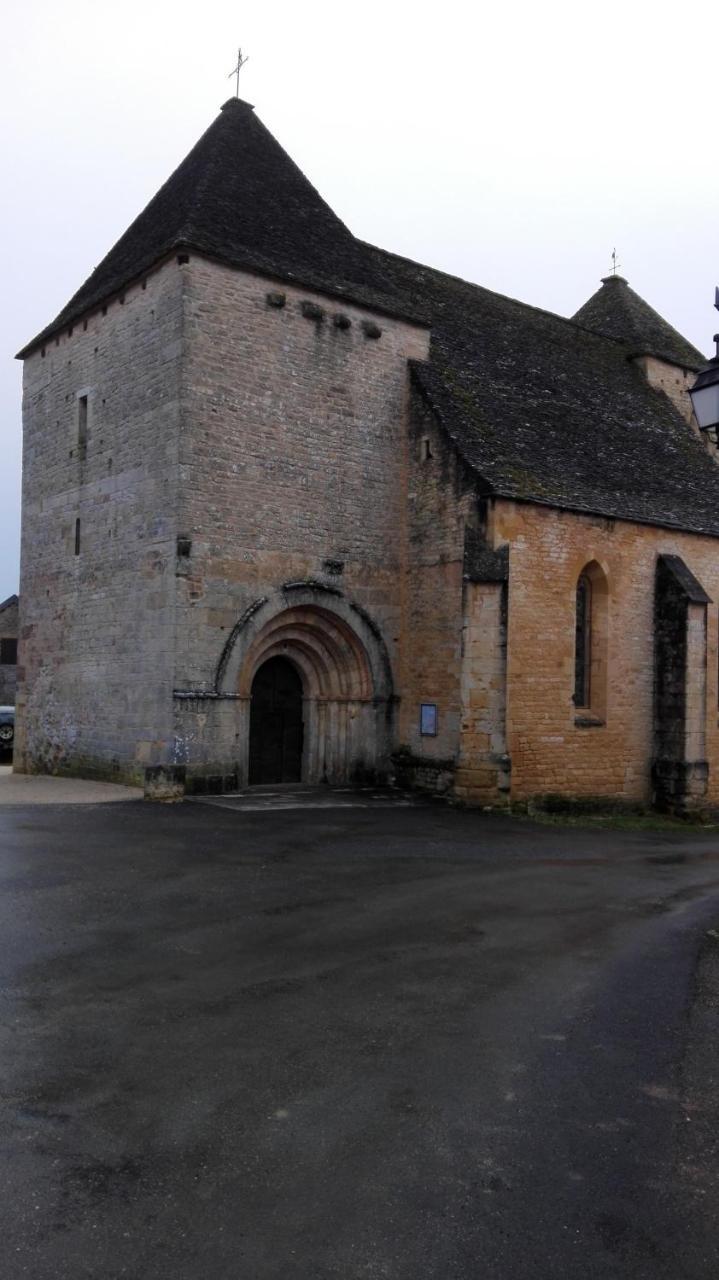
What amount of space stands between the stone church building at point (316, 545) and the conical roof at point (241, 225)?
64 millimetres

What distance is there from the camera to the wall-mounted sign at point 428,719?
17.2 m

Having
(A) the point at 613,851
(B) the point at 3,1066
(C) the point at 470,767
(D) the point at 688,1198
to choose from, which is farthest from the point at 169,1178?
(C) the point at 470,767

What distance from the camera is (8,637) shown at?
42.1 metres

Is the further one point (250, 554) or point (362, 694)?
point (362, 694)

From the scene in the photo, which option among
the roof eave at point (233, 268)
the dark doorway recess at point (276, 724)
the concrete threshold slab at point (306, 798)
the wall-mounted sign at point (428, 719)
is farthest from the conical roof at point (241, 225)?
the concrete threshold slab at point (306, 798)

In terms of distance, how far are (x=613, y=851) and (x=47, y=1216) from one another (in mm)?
10379

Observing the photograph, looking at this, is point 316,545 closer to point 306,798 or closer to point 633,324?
point 306,798

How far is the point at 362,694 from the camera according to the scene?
58.0 ft

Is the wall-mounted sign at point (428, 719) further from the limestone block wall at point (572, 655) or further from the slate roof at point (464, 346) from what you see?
the slate roof at point (464, 346)

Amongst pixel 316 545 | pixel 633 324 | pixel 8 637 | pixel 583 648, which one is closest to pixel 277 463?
pixel 316 545

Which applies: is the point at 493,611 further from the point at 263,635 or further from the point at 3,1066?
the point at 3,1066

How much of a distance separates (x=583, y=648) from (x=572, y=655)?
1019 millimetres

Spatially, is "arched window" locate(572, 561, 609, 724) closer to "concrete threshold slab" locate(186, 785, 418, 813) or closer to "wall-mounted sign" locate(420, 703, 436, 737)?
"wall-mounted sign" locate(420, 703, 436, 737)

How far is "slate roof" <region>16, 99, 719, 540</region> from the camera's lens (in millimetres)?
16891
